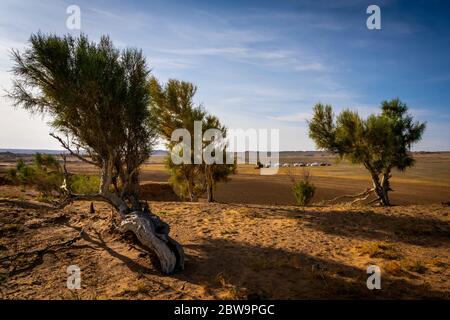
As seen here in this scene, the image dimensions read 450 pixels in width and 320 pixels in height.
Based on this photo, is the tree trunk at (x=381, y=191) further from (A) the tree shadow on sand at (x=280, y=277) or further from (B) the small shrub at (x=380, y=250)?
(A) the tree shadow on sand at (x=280, y=277)

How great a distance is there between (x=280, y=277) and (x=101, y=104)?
712cm

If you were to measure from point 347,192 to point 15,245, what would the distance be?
3294cm

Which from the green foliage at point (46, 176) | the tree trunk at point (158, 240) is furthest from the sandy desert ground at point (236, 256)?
the green foliage at point (46, 176)

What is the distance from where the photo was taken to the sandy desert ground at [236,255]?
21.7 feet

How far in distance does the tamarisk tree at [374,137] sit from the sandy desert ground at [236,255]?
3964 millimetres

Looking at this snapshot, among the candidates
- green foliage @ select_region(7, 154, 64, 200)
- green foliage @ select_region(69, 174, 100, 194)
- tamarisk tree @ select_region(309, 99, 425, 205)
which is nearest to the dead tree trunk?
green foliage @ select_region(7, 154, 64, 200)

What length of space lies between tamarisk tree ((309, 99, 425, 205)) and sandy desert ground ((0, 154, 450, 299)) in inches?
156

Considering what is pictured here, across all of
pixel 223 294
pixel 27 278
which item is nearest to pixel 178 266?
pixel 223 294

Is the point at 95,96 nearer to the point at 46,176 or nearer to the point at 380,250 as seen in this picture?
the point at 46,176

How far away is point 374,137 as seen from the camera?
1736 cm

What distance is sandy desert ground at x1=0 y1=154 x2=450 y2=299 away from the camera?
261 inches

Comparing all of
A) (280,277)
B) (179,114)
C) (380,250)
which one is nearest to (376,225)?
(380,250)

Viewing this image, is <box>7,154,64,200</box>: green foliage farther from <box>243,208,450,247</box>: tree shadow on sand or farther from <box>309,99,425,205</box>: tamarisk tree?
<box>309,99,425,205</box>: tamarisk tree

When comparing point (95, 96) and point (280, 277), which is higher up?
point (95, 96)
